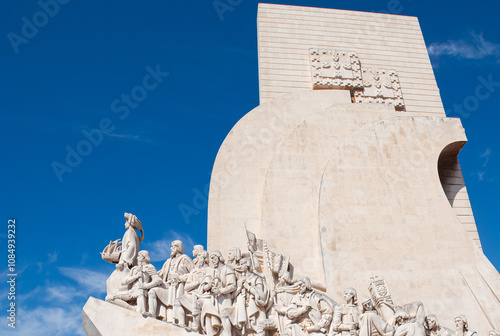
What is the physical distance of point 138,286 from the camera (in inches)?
299

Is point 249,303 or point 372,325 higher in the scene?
point 249,303

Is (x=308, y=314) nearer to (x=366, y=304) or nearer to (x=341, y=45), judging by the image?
(x=366, y=304)

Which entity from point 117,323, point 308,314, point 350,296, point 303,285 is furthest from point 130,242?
point 350,296

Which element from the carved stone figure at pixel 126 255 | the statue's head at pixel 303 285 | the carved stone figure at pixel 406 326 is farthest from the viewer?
the carved stone figure at pixel 126 255

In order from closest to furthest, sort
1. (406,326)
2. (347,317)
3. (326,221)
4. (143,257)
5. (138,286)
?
(406,326) → (347,317) → (138,286) → (143,257) → (326,221)

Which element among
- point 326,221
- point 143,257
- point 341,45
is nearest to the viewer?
point 143,257

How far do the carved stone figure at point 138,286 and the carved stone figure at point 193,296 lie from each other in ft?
1.44

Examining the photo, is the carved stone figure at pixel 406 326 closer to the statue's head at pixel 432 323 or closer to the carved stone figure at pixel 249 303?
the statue's head at pixel 432 323

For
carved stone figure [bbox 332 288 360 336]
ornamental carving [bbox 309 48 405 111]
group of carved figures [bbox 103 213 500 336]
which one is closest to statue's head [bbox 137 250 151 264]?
group of carved figures [bbox 103 213 500 336]

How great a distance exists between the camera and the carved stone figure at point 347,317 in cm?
652

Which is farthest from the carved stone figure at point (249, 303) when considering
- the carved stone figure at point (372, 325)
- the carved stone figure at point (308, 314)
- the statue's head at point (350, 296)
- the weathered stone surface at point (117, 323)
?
the carved stone figure at point (372, 325)

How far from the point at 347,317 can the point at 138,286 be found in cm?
315

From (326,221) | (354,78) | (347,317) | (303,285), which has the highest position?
(354,78)

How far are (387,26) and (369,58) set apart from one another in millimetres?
1384
